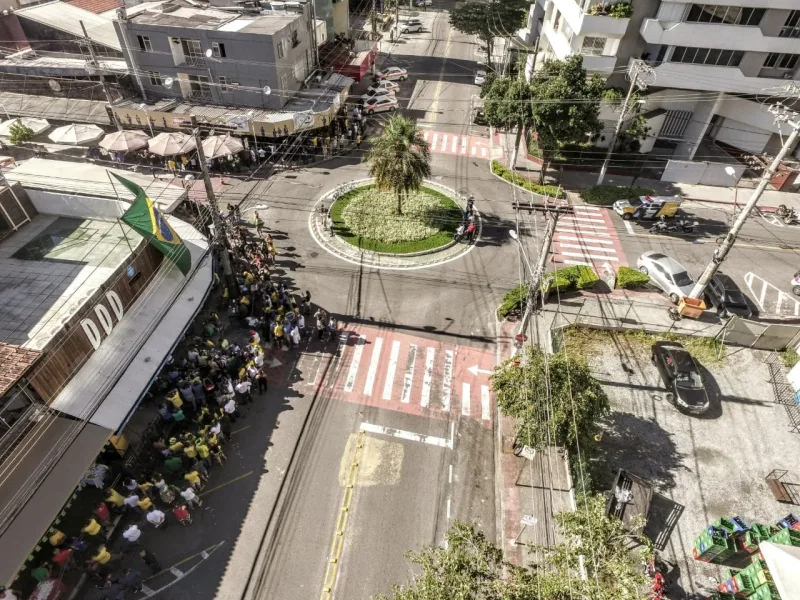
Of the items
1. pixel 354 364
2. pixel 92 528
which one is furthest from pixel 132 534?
pixel 354 364

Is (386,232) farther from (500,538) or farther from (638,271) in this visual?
(500,538)

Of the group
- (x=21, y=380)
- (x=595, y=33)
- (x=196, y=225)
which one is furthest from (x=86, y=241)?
(x=595, y=33)

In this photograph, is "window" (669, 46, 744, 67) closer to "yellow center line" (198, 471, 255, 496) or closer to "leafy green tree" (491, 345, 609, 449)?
"leafy green tree" (491, 345, 609, 449)

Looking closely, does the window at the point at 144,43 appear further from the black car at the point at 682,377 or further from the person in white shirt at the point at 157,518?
the black car at the point at 682,377

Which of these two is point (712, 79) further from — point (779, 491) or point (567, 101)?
point (779, 491)

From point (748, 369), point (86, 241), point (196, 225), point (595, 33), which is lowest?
point (748, 369)

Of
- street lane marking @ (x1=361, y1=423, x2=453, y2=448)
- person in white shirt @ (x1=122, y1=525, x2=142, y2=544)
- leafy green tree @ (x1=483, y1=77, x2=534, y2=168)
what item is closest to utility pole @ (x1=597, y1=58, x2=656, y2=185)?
leafy green tree @ (x1=483, y1=77, x2=534, y2=168)
